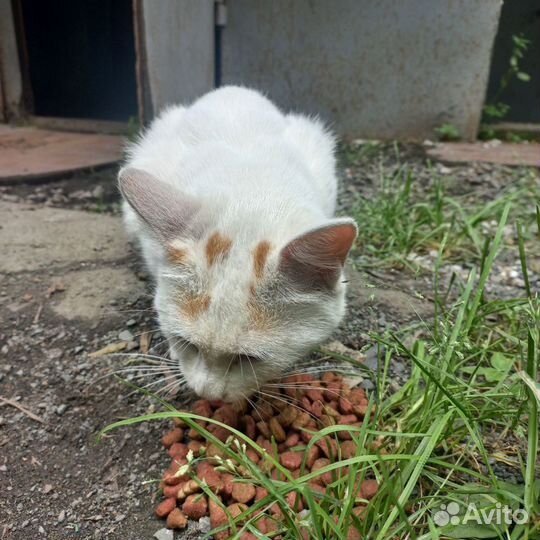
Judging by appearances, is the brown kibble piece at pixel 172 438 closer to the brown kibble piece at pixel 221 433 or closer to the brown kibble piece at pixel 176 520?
the brown kibble piece at pixel 221 433

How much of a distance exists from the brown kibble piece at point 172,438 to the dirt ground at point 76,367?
0.12ft

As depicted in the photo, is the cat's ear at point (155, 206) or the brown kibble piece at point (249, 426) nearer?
the cat's ear at point (155, 206)

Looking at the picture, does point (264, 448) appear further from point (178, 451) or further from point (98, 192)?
point (98, 192)

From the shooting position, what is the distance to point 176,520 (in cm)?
152

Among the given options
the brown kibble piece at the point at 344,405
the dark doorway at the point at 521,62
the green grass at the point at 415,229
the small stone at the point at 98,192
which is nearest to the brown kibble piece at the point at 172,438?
the brown kibble piece at the point at 344,405

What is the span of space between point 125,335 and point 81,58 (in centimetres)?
452

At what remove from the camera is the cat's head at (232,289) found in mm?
1506

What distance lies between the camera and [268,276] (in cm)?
150

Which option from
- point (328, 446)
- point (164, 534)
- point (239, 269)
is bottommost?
point (164, 534)

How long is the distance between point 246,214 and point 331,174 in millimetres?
1076

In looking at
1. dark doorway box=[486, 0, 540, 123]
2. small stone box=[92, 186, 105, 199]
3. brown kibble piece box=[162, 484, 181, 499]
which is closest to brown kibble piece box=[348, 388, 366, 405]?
brown kibble piece box=[162, 484, 181, 499]

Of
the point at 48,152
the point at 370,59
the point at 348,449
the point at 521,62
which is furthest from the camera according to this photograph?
the point at 521,62

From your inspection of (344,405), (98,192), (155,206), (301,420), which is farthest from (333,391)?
(98,192)

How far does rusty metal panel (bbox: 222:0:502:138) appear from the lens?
4.29m
